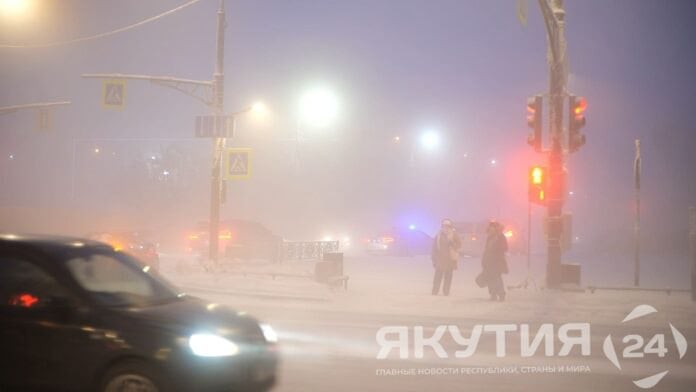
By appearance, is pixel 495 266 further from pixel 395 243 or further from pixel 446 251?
pixel 395 243

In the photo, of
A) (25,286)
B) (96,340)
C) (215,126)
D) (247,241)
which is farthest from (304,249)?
(96,340)

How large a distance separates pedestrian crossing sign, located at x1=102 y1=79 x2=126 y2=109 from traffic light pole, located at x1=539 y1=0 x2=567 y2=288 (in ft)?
44.0

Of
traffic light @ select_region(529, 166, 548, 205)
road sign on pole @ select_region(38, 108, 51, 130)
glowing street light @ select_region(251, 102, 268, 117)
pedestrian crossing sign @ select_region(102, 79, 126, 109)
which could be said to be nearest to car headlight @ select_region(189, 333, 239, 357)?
traffic light @ select_region(529, 166, 548, 205)

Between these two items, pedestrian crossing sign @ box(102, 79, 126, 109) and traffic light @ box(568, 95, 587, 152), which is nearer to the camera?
traffic light @ box(568, 95, 587, 152)

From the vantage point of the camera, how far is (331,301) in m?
Answer: 16.8

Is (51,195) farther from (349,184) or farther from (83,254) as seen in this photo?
(83,254)

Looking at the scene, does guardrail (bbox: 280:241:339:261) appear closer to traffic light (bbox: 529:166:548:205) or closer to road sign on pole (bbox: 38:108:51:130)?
road sign on pole (bbox: 38:108:51:130)

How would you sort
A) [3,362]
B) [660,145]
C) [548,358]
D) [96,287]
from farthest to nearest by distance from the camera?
[660,145]
[548,358]
[96,287]
[3,362]

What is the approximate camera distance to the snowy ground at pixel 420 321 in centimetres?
838

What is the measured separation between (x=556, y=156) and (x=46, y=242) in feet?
43.4

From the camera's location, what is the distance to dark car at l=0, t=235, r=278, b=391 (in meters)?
5.93

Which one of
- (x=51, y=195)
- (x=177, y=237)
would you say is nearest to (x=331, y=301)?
(x=177, y=237)

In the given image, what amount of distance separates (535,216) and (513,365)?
5548 centimetres

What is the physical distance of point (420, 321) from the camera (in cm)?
1352
